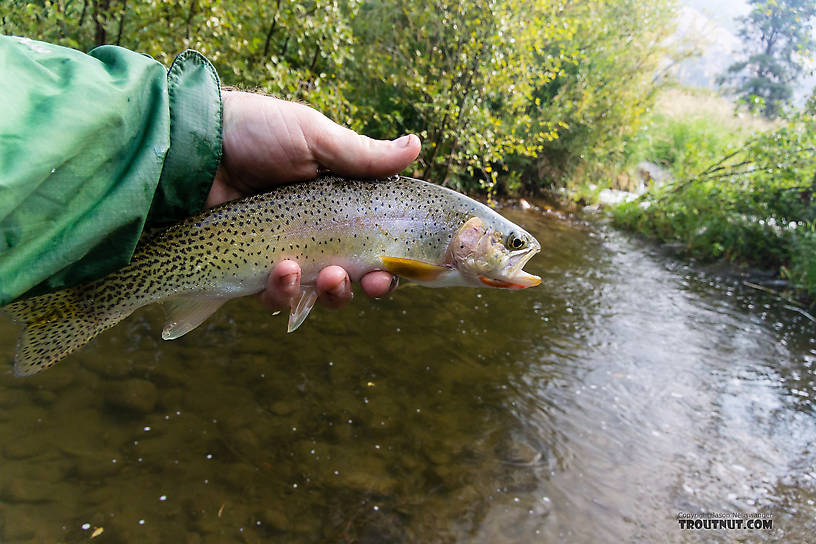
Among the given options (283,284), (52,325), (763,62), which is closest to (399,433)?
(283,284)

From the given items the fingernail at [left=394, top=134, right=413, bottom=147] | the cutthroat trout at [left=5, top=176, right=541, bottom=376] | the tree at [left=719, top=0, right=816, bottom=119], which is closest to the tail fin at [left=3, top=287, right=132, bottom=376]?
the cutthroat trout at [left=5, top=176, right=541, bottom=376]

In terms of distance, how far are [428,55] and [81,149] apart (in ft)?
33.2

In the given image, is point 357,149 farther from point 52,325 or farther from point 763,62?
point 763,62

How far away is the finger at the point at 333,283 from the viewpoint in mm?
2752

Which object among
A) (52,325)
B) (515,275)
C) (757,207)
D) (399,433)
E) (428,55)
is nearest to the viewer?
(52,325)

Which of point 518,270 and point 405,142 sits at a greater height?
point 405,142

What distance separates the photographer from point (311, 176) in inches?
118

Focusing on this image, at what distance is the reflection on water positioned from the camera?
12.3ft

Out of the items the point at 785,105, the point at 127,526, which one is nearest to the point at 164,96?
the point at 127,526

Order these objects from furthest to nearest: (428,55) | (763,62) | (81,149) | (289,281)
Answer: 1. (763,62)
2. (428,55)
3. (289,281)
4. (81,149)

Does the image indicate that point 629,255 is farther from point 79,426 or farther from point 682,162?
point 79,426

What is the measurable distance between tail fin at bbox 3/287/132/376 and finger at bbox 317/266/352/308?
1003 millimetres

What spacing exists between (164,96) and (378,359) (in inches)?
171

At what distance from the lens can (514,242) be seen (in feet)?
9.06
